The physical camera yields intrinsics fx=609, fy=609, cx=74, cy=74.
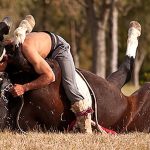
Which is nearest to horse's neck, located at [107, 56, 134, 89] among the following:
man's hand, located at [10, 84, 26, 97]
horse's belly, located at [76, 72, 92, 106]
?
horse's belly, located at [76, 72, 92, 106]

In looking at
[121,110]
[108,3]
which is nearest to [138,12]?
[108,3]

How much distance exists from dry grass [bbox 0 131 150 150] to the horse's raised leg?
1.29m

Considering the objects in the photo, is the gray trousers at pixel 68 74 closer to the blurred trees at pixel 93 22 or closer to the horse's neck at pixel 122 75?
the horse's neck at pixel 122 75

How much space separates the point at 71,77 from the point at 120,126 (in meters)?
0.85

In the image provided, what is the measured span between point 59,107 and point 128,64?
59.7 inches

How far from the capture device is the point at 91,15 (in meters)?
25.8

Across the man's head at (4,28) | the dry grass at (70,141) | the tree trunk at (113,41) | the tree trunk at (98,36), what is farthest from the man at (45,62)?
the tree trunk at (113,41)

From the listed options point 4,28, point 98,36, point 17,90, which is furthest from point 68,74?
point 98,36

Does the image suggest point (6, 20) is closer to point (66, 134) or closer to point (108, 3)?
point (66, 134)

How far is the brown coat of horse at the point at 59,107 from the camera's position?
21.0 feet

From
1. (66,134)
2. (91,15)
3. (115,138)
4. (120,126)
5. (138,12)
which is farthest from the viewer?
(138,12)

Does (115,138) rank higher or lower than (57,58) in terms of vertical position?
lower

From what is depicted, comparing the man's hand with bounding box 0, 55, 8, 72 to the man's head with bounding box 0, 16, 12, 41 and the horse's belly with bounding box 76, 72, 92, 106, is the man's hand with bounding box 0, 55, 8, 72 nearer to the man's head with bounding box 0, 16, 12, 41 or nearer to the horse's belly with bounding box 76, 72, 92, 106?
the man's head with bounding box 0, 16, 12, 41

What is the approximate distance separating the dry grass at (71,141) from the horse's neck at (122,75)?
1.24 meters
